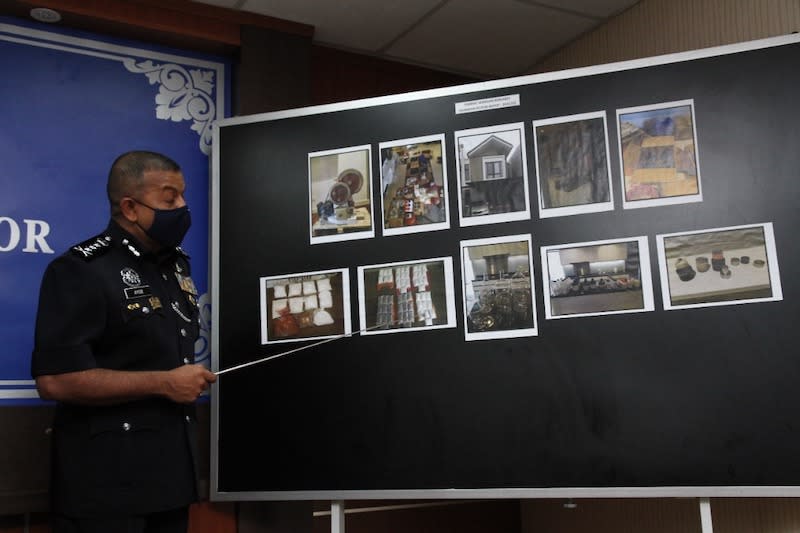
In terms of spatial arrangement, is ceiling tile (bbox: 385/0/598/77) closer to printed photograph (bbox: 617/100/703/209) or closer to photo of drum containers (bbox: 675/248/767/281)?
printed photograph (bbox: 617/100/703/209)

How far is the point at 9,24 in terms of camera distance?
2.86m

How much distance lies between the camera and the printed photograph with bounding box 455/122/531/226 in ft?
8.02

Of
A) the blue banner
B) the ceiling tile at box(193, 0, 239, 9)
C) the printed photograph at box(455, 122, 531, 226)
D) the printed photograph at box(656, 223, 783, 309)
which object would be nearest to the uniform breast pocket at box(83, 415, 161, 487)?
the blue banner

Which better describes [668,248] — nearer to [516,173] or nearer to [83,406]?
[516,173]

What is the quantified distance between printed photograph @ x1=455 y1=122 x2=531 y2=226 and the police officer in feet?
2.84

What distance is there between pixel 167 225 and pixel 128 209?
0.12 m

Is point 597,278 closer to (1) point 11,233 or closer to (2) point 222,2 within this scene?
(2) point 222,2

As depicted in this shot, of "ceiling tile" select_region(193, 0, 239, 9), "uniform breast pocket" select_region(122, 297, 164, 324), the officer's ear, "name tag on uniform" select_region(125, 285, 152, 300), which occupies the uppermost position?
"ceiling tile" select_region(193, 0, 239, 9)

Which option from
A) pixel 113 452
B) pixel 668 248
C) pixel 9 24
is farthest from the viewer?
pixel 9 24

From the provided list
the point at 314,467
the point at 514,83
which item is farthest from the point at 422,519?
the point at 514,83

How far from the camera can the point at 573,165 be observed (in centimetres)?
240

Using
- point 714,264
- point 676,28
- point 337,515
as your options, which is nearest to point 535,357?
point 714,264

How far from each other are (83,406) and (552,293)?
135cm

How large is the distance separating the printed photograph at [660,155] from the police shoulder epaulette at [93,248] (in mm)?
1482
